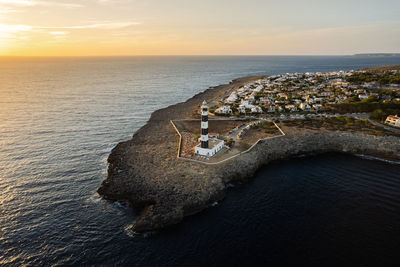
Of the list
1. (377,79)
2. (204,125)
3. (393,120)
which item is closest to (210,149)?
(204,125)

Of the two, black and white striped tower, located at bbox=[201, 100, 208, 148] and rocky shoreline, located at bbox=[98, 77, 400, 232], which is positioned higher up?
black and white striped tower, located at bbox=[201, 100, 208, 148]

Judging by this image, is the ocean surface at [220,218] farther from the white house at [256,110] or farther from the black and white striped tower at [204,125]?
the white house at [256,110]

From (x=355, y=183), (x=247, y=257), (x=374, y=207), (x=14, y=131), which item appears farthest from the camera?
(x=14, y=131)

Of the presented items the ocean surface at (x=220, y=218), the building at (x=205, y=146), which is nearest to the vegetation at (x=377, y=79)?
the ocean surface at (x=220, y=218)

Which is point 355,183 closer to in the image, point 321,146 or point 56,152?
point 321,146

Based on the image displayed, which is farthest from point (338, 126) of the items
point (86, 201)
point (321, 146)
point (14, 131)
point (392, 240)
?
point (14, 131)

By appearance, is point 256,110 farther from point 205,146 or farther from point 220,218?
point 220,218

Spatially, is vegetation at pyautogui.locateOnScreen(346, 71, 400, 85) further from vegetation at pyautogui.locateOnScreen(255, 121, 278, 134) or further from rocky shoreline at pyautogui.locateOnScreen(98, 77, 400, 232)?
vegetation at pyautogui.locateOnScreen(255, 121, 278, 134)

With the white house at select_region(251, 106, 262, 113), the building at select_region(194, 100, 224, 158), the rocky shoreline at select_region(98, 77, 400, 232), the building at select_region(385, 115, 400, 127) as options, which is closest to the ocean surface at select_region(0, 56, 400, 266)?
the rocky shoreline at select_region(98, 77, 400, 232)

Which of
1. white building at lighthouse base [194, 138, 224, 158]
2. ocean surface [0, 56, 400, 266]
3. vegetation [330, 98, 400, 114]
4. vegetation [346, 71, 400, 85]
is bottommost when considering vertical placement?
ocean surface [0, 56, 400, 266]
